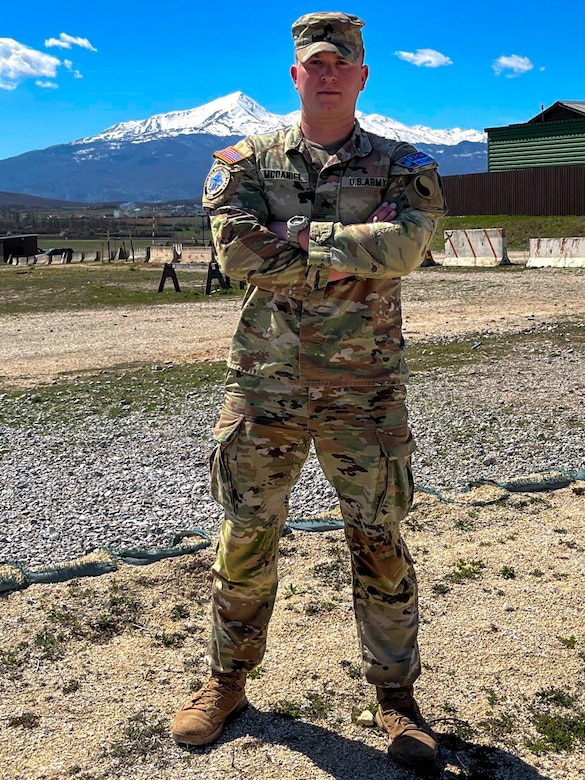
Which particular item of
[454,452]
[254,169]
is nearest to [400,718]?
[254,169]

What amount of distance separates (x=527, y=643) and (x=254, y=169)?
7.48 ft

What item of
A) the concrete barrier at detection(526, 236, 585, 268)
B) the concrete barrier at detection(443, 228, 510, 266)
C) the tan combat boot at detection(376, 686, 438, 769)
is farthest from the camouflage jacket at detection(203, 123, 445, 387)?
the concrete barrier at detection(443, 228, 510, 266)

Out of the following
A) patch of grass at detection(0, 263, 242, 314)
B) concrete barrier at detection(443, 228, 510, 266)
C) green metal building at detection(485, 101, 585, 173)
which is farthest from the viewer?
green metal building at detection(485, 101, 585, 173)

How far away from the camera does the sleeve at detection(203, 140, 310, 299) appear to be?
2752 mm

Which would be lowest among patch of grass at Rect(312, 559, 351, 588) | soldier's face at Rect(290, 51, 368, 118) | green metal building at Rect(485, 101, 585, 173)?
patch of grass at Rect(312, 559, 351, 588)

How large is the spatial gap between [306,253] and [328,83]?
54 cm

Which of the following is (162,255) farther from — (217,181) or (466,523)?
(217,181)

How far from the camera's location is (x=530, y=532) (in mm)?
4809

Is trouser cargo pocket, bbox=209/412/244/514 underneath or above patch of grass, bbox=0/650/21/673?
above

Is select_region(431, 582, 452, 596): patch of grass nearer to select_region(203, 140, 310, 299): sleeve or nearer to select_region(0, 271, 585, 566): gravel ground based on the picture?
select_region(0, 271, 585, 566): gravel ground

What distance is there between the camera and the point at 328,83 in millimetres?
2727

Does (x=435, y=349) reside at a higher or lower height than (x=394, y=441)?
lower

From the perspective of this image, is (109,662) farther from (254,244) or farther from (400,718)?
(254,244)

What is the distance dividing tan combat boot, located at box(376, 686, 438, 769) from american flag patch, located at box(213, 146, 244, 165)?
74.9 inches
